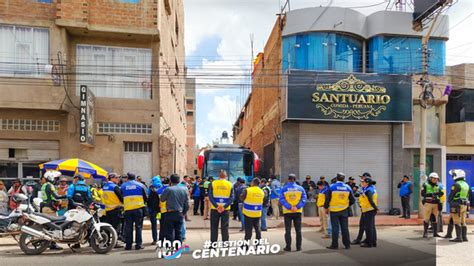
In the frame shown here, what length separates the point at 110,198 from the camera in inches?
395

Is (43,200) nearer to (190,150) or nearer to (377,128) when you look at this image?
(377,128)

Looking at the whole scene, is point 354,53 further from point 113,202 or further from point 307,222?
point 113,202

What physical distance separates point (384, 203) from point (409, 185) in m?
3.25

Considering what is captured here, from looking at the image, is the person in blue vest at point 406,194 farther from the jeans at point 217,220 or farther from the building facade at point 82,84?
the building facade at point 82,84

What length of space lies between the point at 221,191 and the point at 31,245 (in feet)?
14.8

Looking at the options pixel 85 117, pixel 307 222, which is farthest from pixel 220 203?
pixel 85 117

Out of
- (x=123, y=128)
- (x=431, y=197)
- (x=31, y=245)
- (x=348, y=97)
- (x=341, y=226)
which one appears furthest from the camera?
(x=123, y=128)

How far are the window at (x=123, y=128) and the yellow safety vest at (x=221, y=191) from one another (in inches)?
389

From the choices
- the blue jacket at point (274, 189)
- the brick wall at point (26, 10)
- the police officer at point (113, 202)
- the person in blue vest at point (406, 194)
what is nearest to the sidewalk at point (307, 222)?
the person in blue vest at point (406, 194)

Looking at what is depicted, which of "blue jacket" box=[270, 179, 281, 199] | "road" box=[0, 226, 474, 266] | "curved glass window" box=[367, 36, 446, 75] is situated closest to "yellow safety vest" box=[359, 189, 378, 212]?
"road" box=[0, 226, 474, 266]

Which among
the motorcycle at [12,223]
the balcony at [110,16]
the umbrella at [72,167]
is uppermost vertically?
the balcony at [110,16]

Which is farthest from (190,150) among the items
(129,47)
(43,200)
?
(43,200)

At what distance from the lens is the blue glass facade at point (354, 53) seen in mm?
19219

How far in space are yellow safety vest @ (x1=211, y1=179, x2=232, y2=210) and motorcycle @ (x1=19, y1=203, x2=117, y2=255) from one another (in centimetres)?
246
